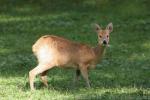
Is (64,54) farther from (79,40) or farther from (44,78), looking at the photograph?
(79,40)

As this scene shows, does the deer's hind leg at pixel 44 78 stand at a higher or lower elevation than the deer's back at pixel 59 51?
lower

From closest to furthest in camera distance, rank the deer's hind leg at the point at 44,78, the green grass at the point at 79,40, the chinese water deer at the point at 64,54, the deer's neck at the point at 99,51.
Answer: the green grass at the point at 79,40 → the chinese water deer at the point at 64,54 → the deer's hind leg at the point at 44,78 → the deer's neck at the point at 99,51

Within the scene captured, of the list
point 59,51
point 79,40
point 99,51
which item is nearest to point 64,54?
point 59,51

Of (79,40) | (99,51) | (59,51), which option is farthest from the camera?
(79,40)

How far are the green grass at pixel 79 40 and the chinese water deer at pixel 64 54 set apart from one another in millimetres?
426

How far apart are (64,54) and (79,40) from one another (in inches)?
332

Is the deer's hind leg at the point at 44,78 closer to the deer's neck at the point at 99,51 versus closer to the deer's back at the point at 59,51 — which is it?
the deer's back at the point at 59,51

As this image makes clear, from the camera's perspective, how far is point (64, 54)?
14.6 meters

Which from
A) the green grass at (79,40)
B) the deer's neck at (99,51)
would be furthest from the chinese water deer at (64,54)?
the green grass at (79,40)

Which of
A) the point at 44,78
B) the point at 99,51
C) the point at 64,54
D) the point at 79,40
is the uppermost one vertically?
the point at 79,40

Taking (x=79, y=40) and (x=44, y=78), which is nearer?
(x=44, y=78)

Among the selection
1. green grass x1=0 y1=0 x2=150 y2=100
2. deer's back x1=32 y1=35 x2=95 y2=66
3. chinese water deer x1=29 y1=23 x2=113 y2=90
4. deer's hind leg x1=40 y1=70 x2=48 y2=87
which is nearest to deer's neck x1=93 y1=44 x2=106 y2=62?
chinese water deer x1=29 y1=23 x2=113 y2=90

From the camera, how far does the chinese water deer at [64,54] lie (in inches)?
561

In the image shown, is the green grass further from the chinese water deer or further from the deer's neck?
the deer's neck
